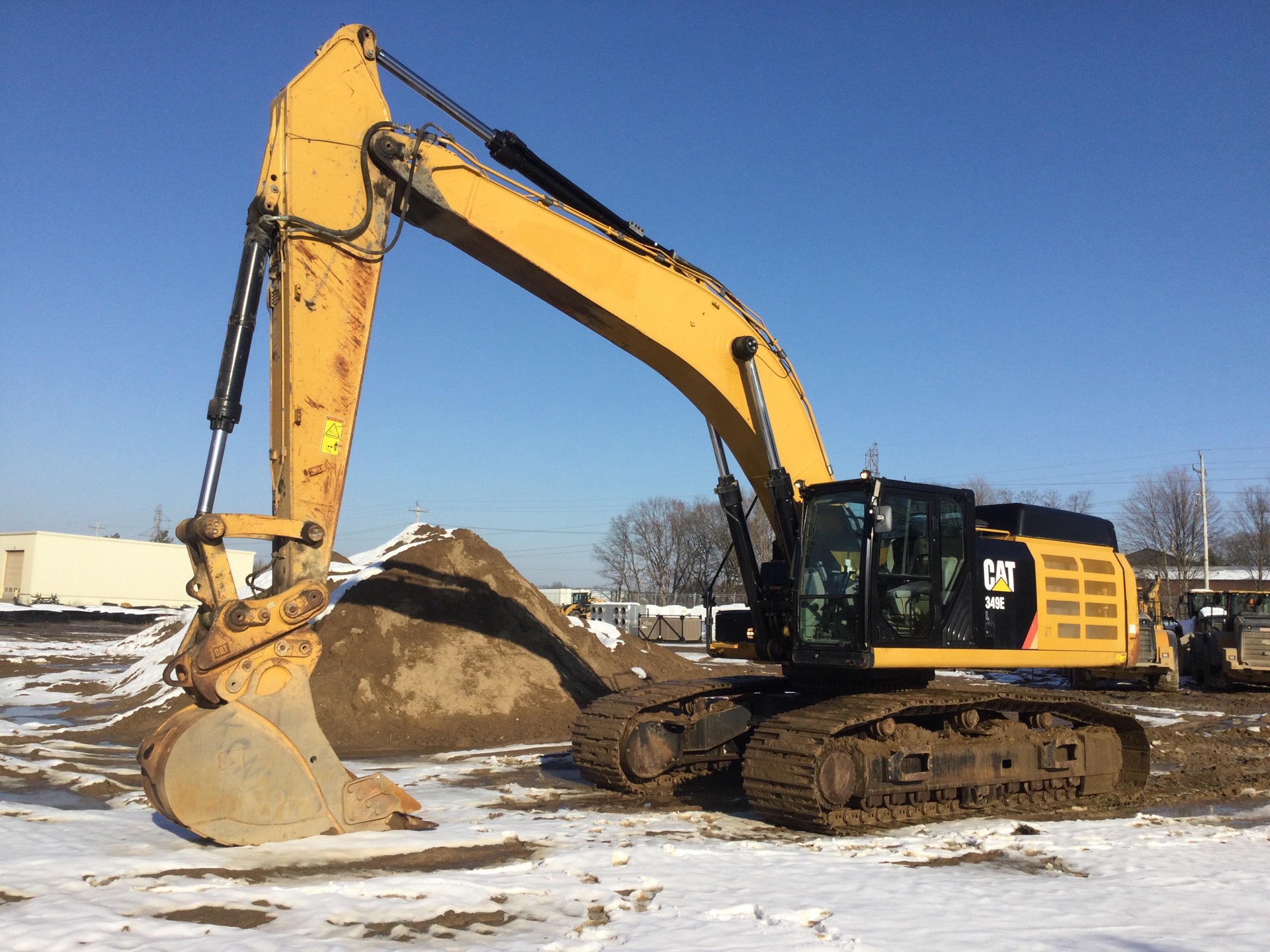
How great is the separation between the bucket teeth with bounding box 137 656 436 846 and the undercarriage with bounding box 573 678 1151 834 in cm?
300

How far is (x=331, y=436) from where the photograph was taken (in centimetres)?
682

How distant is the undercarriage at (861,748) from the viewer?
7.52 m

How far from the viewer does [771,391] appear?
9195 millimetres

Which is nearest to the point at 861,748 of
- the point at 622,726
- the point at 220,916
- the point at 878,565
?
the point at 878,565

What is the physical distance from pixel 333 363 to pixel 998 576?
19.0ft

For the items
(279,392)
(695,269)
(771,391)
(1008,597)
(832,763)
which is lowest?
(832,763)

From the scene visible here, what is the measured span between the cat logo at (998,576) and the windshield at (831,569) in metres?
1.31

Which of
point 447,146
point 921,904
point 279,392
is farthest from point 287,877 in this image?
point 447,146

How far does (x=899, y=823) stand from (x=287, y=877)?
15.6ft

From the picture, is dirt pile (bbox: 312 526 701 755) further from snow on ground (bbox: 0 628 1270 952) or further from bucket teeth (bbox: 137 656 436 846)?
bucket teeth (bbox: 137 656 436 846)

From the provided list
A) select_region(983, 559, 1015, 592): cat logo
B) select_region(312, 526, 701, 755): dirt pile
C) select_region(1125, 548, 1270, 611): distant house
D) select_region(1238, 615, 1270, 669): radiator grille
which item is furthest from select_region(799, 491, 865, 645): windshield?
select_region(1125, 548, 1270, 611): distant house

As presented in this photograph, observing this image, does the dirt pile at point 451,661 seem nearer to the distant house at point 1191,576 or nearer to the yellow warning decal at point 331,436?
the yellow warning decal at point 331,436

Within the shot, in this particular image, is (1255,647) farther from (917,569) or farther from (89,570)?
(89,570)

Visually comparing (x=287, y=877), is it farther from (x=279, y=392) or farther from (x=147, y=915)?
(x=279, y=392)
